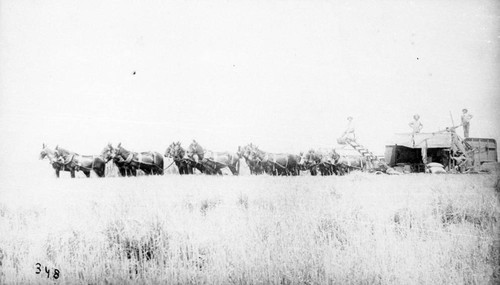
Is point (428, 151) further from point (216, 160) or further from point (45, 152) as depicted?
point (45, 152)

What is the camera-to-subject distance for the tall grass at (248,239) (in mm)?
2941

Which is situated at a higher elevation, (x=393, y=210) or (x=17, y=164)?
(x=17, y=164)

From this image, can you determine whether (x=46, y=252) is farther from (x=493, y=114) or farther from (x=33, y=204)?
(x=493, y=114)

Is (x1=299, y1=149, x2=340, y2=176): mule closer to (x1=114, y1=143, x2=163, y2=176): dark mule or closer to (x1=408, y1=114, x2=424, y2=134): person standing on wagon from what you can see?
(x1=408, y1=114, x2=424, y2=134): person standing on wagon

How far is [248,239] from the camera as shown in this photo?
132 inches

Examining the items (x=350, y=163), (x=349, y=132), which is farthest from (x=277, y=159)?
(x=350, y=163)

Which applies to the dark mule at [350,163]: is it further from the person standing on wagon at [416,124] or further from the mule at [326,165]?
the person standing on wagon at [416,124]

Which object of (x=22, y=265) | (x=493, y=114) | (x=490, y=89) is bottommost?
(x=22, y=265)

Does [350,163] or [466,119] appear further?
[350,163]

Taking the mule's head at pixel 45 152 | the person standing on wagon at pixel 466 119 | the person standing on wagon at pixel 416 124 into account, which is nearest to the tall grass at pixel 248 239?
the mule's head at pixel 45 152

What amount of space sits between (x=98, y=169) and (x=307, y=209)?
28.3ft

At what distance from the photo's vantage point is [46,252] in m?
3.35

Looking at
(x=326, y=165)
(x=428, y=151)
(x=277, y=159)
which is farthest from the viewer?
(x=326, y=165)

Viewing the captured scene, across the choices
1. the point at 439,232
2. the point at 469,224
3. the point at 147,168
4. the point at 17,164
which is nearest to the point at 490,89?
the point at 469,224
